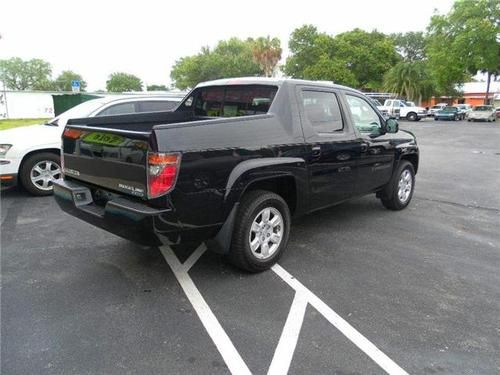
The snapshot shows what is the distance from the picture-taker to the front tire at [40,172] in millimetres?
6414

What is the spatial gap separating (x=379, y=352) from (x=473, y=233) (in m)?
3.36

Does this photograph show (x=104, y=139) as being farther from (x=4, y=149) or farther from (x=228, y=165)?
(x=4, y=149)

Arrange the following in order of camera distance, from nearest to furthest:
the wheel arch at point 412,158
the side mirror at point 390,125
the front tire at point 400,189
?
the side mirror at point 390,125, the front tire at point 400,189, the wheel arch at point 412,158

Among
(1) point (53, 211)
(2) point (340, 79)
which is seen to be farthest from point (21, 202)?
(2) point (340, 79)

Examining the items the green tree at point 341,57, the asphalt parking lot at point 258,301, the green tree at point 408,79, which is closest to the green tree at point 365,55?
the green tree at point 341,57

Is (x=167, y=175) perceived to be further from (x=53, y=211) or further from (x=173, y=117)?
(x=53, y=211)

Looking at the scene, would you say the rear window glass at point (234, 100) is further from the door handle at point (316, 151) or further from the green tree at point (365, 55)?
the green tree at point (365, 55)

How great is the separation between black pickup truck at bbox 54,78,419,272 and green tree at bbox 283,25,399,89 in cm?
3873

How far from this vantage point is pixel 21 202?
20.7 feet

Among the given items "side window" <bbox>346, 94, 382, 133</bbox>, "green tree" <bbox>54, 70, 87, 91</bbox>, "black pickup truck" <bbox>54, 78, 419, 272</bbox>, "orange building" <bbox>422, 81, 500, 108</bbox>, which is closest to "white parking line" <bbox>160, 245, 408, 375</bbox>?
"black pickup truck" <bbox>54, 78, 419, 272</bbox>

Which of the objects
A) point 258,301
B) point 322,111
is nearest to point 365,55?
point 322,111

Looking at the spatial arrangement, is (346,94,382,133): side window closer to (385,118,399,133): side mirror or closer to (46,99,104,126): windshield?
(385,118,399,133): side mirror

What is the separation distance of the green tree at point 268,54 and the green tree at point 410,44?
22802mm

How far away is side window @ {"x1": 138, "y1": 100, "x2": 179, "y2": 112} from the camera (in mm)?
7358
